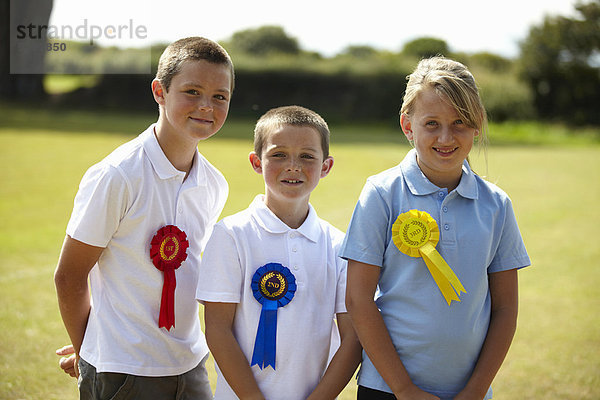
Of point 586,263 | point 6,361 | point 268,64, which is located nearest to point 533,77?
point 268,64

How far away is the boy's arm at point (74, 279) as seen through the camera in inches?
82.5

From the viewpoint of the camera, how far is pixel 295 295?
2.03m

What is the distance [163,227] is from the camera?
7.13ft

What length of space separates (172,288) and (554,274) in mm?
5634

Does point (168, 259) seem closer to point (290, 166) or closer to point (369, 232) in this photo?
point (290, 166)

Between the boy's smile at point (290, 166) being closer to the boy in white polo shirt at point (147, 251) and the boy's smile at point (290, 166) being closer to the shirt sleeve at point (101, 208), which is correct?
the boy in white polo shirt at point (147, 251)

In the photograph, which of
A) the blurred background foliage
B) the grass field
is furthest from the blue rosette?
the blurred background foliage

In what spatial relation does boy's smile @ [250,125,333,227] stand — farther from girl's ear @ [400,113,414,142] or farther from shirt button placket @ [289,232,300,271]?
girl's ear @ [400,113,414,142]

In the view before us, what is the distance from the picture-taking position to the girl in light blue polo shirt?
6.17 ft

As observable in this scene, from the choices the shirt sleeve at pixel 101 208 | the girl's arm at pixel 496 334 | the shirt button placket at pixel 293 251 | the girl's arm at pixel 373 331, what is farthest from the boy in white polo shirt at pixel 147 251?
the girl's arm at pixel 496 334

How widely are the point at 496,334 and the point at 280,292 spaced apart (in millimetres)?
713

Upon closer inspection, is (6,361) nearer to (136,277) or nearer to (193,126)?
(136,277)

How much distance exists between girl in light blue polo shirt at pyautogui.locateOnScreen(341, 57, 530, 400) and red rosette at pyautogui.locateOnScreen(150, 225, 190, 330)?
2.03 feet

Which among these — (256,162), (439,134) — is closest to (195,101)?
(256,162)
